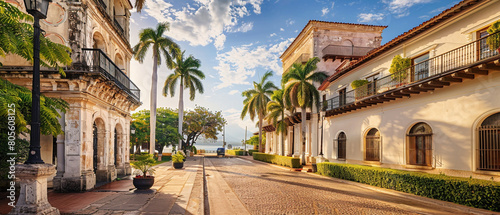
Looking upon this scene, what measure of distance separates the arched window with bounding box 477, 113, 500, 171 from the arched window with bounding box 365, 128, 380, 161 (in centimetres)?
694

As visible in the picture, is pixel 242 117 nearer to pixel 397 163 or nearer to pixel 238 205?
pixel 397 163

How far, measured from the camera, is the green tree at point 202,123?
5144cm

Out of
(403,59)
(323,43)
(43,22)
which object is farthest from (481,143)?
(323,43)

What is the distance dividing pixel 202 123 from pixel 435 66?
4263 cm

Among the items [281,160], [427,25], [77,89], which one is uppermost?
[427,25]

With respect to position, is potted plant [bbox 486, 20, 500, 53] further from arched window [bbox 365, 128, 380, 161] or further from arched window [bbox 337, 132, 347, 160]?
arched window [bbox 337, 132, 347, 160]

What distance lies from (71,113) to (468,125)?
16.4 meters

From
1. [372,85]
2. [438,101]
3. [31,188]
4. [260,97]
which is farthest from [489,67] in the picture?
[260,97]

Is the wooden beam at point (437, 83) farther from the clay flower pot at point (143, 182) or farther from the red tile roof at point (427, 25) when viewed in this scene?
the clay flower pot at point (143, 182)

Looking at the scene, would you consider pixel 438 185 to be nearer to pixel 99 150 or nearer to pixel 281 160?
pixel 99 150

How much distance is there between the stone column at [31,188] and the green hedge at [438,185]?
40.6 feet

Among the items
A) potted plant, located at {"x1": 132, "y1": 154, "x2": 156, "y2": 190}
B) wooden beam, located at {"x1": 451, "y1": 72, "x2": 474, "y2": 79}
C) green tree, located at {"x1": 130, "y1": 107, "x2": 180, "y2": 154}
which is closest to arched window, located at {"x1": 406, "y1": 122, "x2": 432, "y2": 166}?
wooden beam, located at {"x1": 451, "y1": 72, "x2": 474, "y2": 79}

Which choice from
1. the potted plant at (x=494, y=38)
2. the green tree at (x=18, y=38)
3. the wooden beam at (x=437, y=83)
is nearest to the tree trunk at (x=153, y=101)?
the green tree at (x=18, y=38)

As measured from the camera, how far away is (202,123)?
2042 inches
